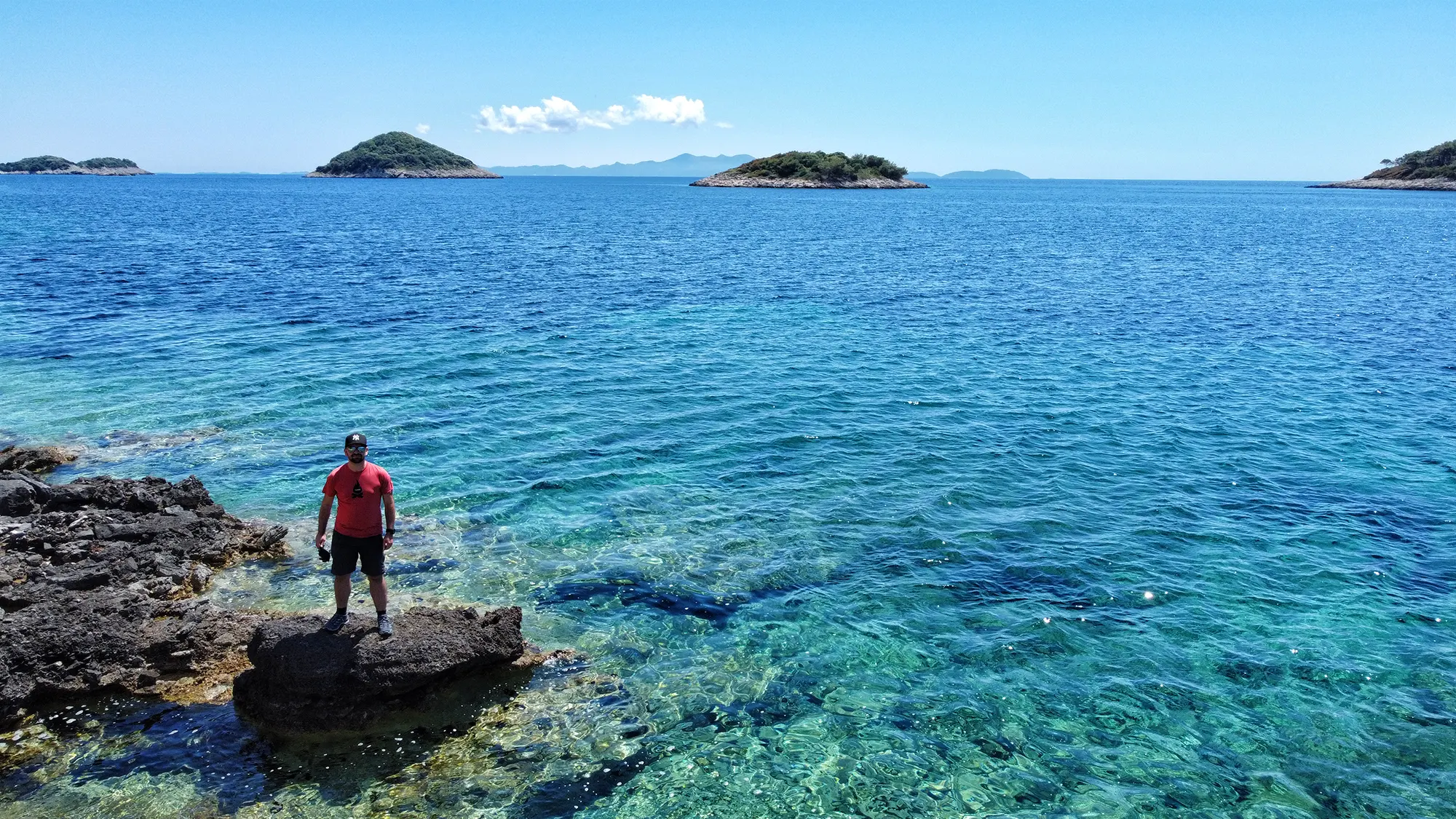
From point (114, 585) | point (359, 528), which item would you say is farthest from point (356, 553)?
point (114, 585)

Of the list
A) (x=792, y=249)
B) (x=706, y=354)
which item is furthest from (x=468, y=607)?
(x=792, y=249)

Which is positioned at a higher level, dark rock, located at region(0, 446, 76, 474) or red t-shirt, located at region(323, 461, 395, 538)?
red t-shirt, located at region(323, 461, 395, 538)

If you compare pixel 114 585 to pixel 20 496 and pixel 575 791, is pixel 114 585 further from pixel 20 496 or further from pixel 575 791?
pixel 575 791

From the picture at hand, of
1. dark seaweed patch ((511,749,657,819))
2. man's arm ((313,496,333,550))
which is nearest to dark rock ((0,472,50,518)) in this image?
man's arm ((313,496,333,550))

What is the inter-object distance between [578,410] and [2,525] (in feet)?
48.3

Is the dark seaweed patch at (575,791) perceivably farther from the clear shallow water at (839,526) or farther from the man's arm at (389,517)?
the man's arm at (389,517)

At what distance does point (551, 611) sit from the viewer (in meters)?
15.7

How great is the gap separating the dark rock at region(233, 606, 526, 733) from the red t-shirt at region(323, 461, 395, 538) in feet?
4.58

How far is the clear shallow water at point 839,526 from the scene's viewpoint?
1164cm

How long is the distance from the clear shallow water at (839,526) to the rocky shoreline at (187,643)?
2.48 ft

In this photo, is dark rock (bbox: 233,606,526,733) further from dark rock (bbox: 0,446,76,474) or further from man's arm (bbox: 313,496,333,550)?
dark rock (bbox: 0,446,76,474)

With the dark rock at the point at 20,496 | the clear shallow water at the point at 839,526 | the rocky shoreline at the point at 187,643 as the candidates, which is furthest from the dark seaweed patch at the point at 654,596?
the dark rock at the point at 20,496

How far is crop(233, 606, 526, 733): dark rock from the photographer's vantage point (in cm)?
1209

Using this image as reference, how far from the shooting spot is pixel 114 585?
1554 centimetres
